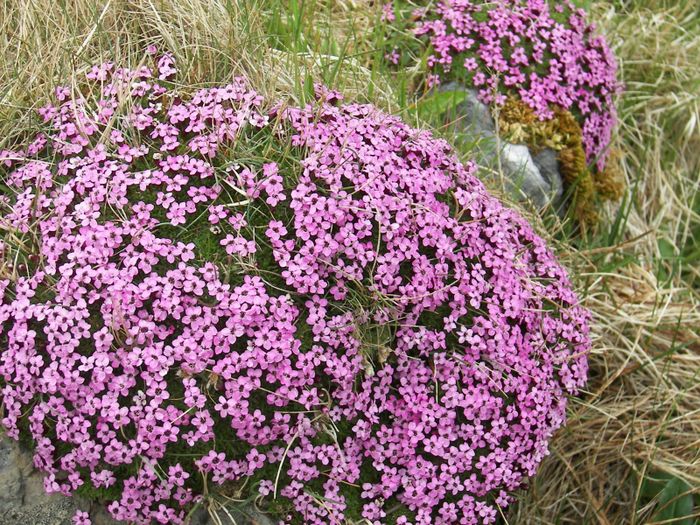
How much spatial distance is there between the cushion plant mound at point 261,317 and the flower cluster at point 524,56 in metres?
1.41

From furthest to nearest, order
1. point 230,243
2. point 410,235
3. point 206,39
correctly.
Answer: point 206,39 < point 410,235 < point 230,243

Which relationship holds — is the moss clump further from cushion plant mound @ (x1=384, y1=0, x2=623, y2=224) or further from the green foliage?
the green foliage

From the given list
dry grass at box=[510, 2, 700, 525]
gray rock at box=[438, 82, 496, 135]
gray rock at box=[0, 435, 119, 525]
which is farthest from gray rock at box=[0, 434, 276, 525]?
gray rock at box=[438, 82, 496, 135]

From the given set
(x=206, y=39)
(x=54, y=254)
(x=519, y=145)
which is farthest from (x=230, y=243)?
(x=519, y=145)

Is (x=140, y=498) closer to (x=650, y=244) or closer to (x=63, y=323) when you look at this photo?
(x=63, y=323)

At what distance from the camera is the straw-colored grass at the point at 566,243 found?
3.60 meters

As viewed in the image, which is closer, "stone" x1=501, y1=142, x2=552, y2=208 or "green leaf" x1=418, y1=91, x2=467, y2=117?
"green leaf" x1=418, y1=91, x2=467, y2=117

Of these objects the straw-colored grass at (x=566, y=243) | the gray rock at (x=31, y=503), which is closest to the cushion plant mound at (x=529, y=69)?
the straw-colored grass at (x=566, y=243)

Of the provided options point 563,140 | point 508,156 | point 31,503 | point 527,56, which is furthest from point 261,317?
point 527,56

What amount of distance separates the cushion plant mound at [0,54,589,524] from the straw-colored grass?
0.77ft

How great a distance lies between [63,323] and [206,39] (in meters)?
1.51

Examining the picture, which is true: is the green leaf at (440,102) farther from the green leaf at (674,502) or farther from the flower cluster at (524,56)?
the green leaf at (674,502)

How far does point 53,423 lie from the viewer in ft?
9.25

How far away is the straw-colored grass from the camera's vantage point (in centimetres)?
360
